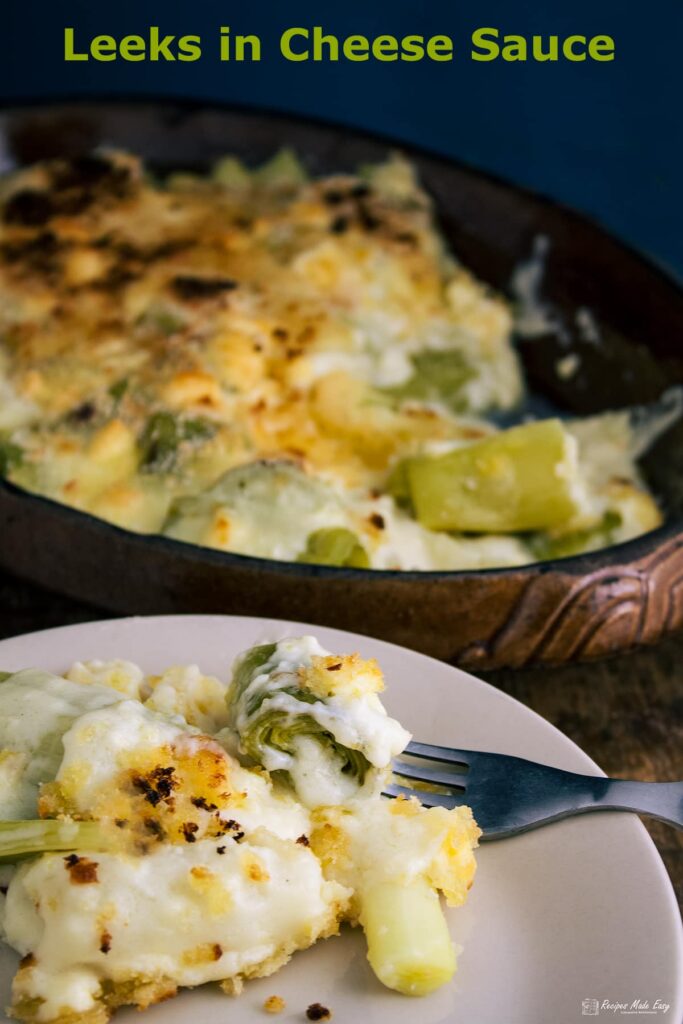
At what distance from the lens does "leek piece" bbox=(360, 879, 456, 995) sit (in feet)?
4.31

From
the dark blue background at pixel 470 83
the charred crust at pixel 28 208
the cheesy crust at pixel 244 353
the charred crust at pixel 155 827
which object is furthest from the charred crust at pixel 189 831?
the dark blue background at pixel 470 83

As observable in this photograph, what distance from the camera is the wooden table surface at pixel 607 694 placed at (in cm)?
206

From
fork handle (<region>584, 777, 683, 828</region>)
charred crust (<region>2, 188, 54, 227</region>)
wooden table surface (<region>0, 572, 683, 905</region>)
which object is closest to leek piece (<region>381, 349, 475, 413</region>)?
wooden table surface (<region>0, 572, 683, 905</region>)

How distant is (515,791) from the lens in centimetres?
154

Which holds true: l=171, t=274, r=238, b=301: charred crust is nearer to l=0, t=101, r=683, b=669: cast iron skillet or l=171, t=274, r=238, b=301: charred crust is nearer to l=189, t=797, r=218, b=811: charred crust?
l=0, t=101, r=683, b=669: cast iron skillet

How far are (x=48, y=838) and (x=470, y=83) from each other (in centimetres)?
345

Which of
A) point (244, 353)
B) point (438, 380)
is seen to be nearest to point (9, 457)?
point (244, 353)

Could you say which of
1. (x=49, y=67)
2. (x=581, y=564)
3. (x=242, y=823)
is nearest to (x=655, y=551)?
(x=581, y=564)

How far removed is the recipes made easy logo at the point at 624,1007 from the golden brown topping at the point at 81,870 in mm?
497

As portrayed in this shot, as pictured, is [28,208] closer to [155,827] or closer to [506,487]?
[506,487]

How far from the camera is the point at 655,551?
203 centimetres

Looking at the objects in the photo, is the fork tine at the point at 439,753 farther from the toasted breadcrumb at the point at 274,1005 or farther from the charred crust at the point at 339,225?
the charred crust at the point at 339,225

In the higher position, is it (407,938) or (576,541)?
(407,938)

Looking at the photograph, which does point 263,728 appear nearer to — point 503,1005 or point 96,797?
point 96,797
